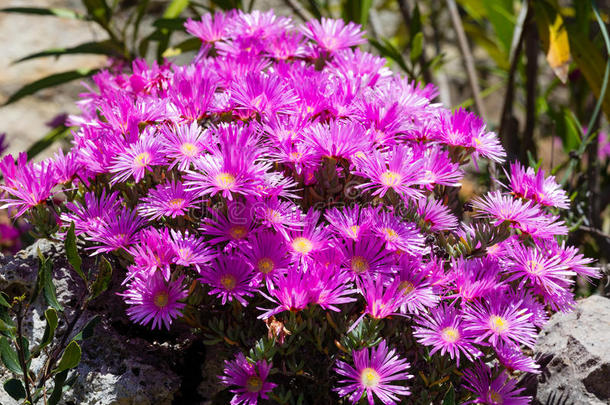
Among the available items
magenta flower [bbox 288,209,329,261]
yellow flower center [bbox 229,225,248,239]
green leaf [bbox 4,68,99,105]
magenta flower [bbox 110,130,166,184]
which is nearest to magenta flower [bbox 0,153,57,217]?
magenta flower [bbox 110,130,166,184]

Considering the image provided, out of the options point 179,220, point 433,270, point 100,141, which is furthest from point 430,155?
point 100,141

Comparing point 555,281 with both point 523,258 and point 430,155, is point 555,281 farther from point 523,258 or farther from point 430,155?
point 430,155

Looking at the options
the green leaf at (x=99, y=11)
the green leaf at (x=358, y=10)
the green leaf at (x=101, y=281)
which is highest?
A: the green leaf at (x=358, y=10)

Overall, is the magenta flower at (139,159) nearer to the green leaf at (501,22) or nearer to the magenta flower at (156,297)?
the magenta flower at (156,297)

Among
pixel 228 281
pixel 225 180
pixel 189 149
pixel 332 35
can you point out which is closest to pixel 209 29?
pixel 332 35

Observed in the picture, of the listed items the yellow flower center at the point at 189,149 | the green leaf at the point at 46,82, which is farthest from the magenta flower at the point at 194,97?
the green leaf at the point at 46,82

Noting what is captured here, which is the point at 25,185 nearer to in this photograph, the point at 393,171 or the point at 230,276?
the point at 230,276
